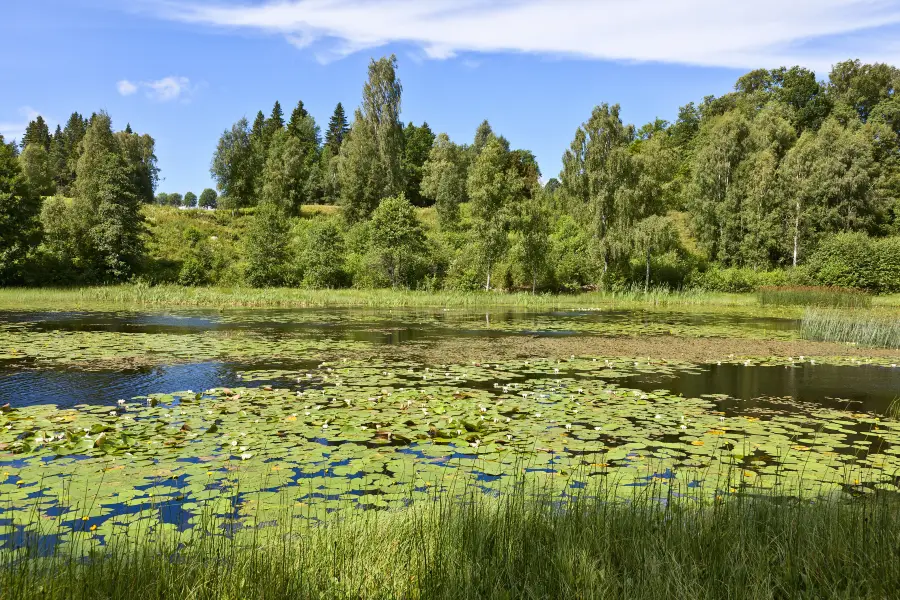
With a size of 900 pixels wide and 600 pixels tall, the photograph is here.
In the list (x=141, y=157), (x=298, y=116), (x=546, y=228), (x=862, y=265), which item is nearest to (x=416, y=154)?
(x=298, y=116)

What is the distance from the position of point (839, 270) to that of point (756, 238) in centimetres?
769

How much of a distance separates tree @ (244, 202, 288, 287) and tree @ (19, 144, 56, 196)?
18512 mm

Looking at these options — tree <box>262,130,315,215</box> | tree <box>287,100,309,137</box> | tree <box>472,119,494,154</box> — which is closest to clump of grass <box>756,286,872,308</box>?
tree <box>262,130,315,215</box>

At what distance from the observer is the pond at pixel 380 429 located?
602cm

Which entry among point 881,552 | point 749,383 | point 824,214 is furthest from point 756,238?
point 881,552

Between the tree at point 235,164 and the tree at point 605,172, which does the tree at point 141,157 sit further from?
the tree at point 605,172

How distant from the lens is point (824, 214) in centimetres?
5259

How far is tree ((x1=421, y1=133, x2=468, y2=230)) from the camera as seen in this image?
6869cm

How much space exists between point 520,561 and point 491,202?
151ft

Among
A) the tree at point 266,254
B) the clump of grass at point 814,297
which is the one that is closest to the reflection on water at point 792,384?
the clump of grass at point 814,297

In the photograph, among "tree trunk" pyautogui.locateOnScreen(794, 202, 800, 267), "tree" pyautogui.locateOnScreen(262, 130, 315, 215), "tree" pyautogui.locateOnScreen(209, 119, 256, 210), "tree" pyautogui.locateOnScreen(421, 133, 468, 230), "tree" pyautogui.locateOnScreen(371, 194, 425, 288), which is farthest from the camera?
"tree" pyautogui.locateOnScreen(209, 119, 256, 210)

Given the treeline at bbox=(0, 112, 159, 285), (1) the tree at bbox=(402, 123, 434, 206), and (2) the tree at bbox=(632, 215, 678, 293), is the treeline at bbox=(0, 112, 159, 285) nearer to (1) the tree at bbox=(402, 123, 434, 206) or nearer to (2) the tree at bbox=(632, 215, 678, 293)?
(2) the tree at bbox=(632, 215, 678, 293)

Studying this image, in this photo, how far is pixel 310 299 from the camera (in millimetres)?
39031

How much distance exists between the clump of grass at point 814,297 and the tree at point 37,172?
5995cm
